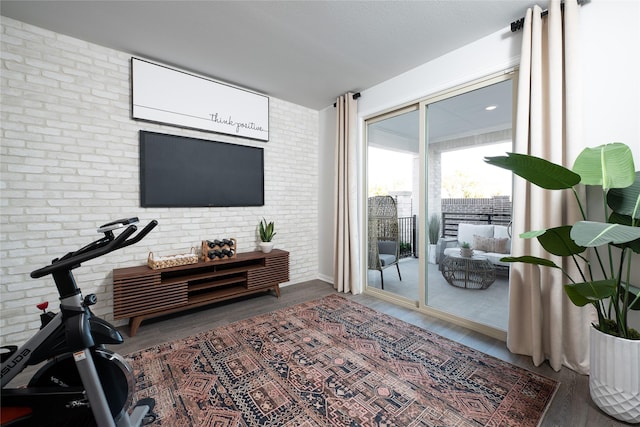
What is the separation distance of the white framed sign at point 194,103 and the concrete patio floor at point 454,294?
2.55 meters

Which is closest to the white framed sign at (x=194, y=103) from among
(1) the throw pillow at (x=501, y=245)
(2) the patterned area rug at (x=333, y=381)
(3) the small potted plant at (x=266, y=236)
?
(3) the small potted plant at (x=266, y=236)

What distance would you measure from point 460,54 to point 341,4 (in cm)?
131

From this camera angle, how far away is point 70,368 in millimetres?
1322

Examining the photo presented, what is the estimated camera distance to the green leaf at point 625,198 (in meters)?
1.39

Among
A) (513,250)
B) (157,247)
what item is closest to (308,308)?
(157,247)

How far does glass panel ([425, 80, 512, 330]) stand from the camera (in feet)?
7.93

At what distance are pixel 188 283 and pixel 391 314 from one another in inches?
86.6

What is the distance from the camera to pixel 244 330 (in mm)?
2463

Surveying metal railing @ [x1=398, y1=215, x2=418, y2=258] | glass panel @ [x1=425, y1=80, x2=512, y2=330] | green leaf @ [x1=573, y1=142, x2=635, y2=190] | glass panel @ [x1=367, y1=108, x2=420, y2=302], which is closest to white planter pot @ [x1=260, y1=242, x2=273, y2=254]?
glass panel @ [x1=367, y1=108, x2=420, y2=302]

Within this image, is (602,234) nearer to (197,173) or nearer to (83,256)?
(83,256)

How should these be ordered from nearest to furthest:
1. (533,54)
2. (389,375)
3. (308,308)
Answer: (389,375), (533,54), (308,308)

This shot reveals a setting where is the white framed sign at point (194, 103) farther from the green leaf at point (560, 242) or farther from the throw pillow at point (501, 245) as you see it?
the green leaf at point (560, 242)

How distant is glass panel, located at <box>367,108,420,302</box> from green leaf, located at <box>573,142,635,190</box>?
5.25ft

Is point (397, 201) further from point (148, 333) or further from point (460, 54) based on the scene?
point (148, 333)
